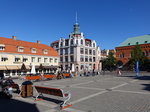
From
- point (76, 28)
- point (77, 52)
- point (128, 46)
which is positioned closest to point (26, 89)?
point (77, 52)

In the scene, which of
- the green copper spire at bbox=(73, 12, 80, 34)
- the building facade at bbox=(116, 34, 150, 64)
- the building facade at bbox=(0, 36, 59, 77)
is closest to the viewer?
the building facade at bbox=(0, 36, 59, 77)

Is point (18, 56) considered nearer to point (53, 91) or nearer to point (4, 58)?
point (4, 58)

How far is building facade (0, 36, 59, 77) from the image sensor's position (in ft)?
106

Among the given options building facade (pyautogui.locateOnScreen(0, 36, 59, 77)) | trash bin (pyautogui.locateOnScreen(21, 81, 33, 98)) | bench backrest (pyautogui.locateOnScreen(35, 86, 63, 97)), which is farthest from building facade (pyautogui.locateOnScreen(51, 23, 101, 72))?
bench backrest (pyautogui.locateOnScreen(35, 86, 63, 97))

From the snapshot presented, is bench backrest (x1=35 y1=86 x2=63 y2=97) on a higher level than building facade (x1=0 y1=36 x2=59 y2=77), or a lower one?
lower

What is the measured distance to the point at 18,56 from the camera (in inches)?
1383

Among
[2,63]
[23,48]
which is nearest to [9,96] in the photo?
[2,63]

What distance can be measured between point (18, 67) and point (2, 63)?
3.91 m

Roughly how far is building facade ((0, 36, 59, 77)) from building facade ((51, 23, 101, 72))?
1803 cm

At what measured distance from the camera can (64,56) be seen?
216 feet

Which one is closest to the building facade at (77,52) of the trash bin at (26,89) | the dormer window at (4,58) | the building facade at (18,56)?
the building facade at (18,56)

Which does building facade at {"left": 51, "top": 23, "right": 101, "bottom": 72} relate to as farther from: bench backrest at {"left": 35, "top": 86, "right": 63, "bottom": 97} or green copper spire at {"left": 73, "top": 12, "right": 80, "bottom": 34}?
bench backrest at {"left": 35, "top": 86, "right": 63, "bottom": 97}

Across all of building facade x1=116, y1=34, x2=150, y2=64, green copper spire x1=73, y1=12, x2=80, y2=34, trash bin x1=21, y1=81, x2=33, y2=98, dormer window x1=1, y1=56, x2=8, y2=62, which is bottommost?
trash bin x1=21, y1=81, x2=33, y2=98

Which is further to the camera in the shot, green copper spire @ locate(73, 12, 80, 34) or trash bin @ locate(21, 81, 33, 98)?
green copper spire @ locate(73, 12, 80, 34)
